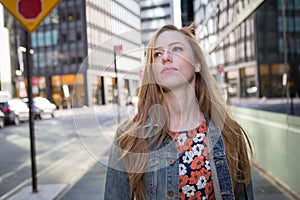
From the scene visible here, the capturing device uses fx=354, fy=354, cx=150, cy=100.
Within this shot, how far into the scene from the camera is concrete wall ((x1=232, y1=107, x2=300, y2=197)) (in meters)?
4.51

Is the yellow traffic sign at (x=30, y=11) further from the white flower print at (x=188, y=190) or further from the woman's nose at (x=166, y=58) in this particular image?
the white flower print at (x=188, y=190)

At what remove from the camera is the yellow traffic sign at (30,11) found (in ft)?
14.1

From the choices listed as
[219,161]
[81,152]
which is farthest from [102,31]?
[81,152]

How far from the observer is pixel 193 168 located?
142 cm

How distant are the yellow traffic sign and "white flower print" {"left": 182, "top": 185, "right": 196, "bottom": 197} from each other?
11.3 feet

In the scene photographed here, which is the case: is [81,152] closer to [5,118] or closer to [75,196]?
[75,196]

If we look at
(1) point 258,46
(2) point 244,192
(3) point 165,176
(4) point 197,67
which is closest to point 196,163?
(3) point 165,176

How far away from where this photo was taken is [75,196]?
16.0 feet

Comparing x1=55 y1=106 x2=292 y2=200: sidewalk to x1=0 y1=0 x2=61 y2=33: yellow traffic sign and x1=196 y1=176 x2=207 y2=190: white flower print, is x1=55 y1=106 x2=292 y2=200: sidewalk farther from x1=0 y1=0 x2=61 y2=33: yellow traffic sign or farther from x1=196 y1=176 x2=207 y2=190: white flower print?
x1=196 y1=176 x2=207 y2=190: white flower print

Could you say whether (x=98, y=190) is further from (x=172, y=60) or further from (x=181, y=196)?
(x=172, y=60)

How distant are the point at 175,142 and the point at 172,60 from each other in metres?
0.33

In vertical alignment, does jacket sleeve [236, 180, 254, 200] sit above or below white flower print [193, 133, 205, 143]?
below

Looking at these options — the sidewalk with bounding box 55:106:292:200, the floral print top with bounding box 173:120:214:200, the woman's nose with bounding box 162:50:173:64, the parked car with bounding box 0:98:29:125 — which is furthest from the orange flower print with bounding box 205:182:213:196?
the parked car with bounding box 0:98:29:125

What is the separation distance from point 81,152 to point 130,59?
26.5 ft
